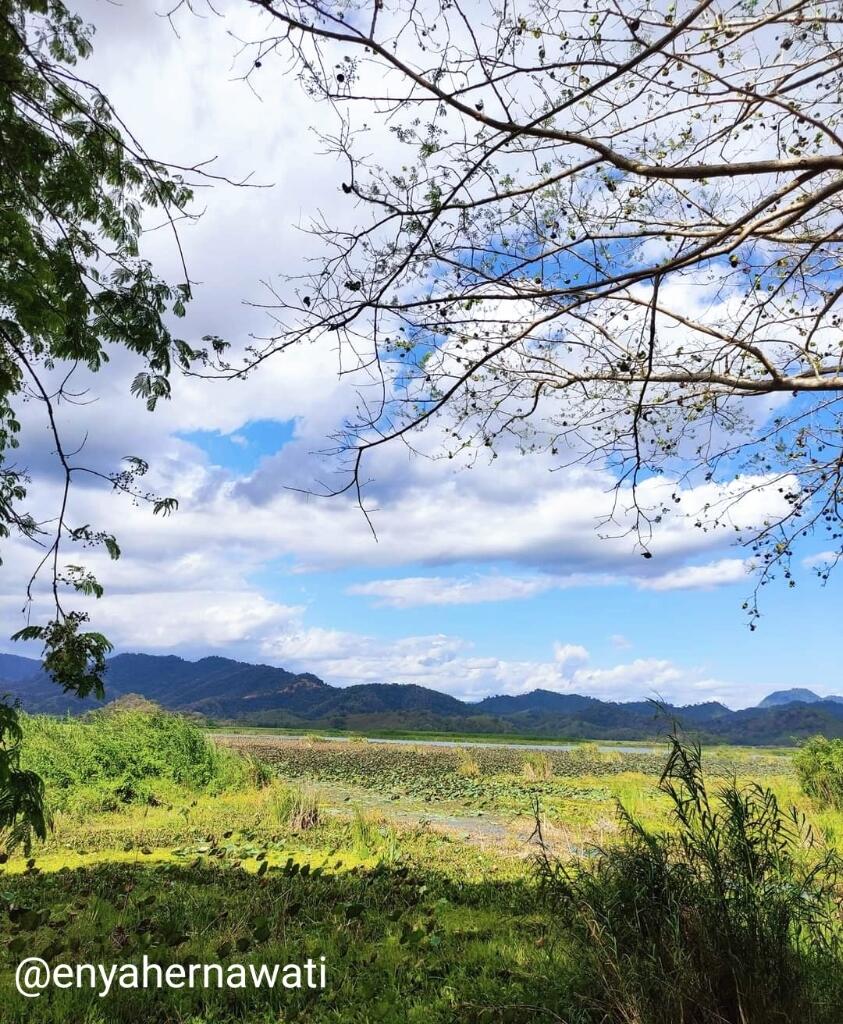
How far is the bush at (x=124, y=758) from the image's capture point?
13891mm

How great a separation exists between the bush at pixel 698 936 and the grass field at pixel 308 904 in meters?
0.27

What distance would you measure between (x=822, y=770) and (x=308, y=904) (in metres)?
12.7

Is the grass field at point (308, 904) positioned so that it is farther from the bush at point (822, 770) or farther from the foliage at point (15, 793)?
the foliage at point (15, 793)

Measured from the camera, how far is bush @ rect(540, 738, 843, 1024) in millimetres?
3104

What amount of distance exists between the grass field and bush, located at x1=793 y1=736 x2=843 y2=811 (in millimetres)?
1128

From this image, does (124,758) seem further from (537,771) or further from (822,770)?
(822,770)

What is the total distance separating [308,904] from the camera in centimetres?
570

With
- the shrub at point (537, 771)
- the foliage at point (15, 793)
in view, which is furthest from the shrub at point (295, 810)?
the shrub at point (537, 771)

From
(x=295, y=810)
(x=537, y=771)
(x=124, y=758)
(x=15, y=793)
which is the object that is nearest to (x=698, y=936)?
(x=15, y=793)

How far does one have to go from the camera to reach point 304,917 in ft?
17.5

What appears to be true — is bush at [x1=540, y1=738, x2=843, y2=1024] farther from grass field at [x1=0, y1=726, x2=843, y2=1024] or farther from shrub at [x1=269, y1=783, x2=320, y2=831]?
shrub at [x1=269, y1=783, x2=320, y2=831]

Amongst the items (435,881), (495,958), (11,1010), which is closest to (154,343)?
(11,1010)

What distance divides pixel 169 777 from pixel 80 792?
72.9 inches

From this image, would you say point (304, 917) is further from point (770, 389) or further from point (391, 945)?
point (770, 389)
